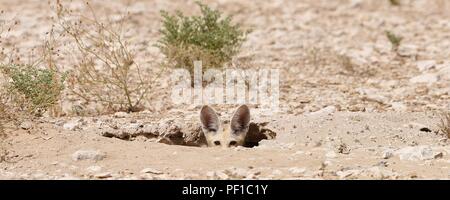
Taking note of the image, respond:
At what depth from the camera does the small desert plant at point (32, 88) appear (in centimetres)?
732

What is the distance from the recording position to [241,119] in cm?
757

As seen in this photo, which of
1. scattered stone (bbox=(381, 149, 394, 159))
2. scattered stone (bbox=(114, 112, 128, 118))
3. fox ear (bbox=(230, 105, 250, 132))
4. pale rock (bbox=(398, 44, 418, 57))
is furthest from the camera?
pale rock (bbox=(398, 44, 418, 57))

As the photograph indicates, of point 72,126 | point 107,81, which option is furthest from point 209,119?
point 107,81

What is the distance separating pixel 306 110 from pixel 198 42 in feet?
6.32

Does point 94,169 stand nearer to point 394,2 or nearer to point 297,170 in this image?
point 297,170

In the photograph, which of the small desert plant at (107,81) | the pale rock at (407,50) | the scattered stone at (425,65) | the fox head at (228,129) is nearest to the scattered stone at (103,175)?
the fox head at (228,129)

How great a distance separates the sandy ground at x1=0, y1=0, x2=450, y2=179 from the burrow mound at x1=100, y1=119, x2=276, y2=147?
0.22 feet

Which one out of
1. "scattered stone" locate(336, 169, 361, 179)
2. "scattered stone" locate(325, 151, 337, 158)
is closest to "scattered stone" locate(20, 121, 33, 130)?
"scattered stone" locate(325, 151, 337, 158)

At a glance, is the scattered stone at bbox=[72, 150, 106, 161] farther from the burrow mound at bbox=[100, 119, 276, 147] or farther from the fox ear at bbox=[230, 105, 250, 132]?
the fox ear at bbox=[230, 105, 250, 132]

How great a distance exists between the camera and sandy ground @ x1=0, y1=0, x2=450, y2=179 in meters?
5.91

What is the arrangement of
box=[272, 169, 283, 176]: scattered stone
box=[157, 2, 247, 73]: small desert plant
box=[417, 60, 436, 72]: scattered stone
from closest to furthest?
box=[272, 169, 283, 176]: scattered stone, box=[157, 2, 247, 73]: small desert plant, box=[417, 60, 436, 72]: scattered stone

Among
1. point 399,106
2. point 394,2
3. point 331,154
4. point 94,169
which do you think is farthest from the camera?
point 394,2

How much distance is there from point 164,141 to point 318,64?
3.90 m
